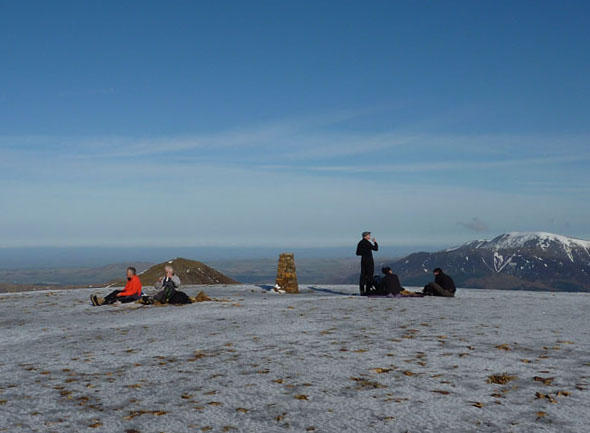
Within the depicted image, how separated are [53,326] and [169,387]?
9.49 m

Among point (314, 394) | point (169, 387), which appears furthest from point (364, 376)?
point (169, 387)

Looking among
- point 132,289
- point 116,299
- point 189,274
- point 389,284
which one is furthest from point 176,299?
point 189,274

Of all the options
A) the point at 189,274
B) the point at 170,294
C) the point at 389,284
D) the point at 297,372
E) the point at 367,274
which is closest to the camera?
the point at 297,372

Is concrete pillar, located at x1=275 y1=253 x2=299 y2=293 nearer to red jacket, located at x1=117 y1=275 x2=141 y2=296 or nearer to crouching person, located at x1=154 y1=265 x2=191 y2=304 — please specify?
crouching person, located at x1=154 y1=265 x2=191 y2=304

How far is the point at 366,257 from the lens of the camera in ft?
80.5

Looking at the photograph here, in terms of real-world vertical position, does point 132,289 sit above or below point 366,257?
below

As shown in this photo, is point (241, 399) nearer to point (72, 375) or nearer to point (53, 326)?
point (72, 375)

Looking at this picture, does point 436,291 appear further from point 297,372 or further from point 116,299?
point 297,372

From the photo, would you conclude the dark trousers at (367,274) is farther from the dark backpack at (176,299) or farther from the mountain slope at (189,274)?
the mountain slope at (189,274)

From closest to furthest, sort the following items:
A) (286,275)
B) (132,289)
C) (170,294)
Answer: (170,294) < (132,289) < (286,275)

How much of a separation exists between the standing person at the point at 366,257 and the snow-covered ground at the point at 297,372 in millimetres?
5525

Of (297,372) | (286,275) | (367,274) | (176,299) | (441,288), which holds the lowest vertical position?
(297,372)

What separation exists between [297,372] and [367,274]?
1499 centimetres

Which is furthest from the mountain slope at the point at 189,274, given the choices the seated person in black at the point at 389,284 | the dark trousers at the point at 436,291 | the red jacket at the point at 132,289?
the dark trousers at the point at 436,291
